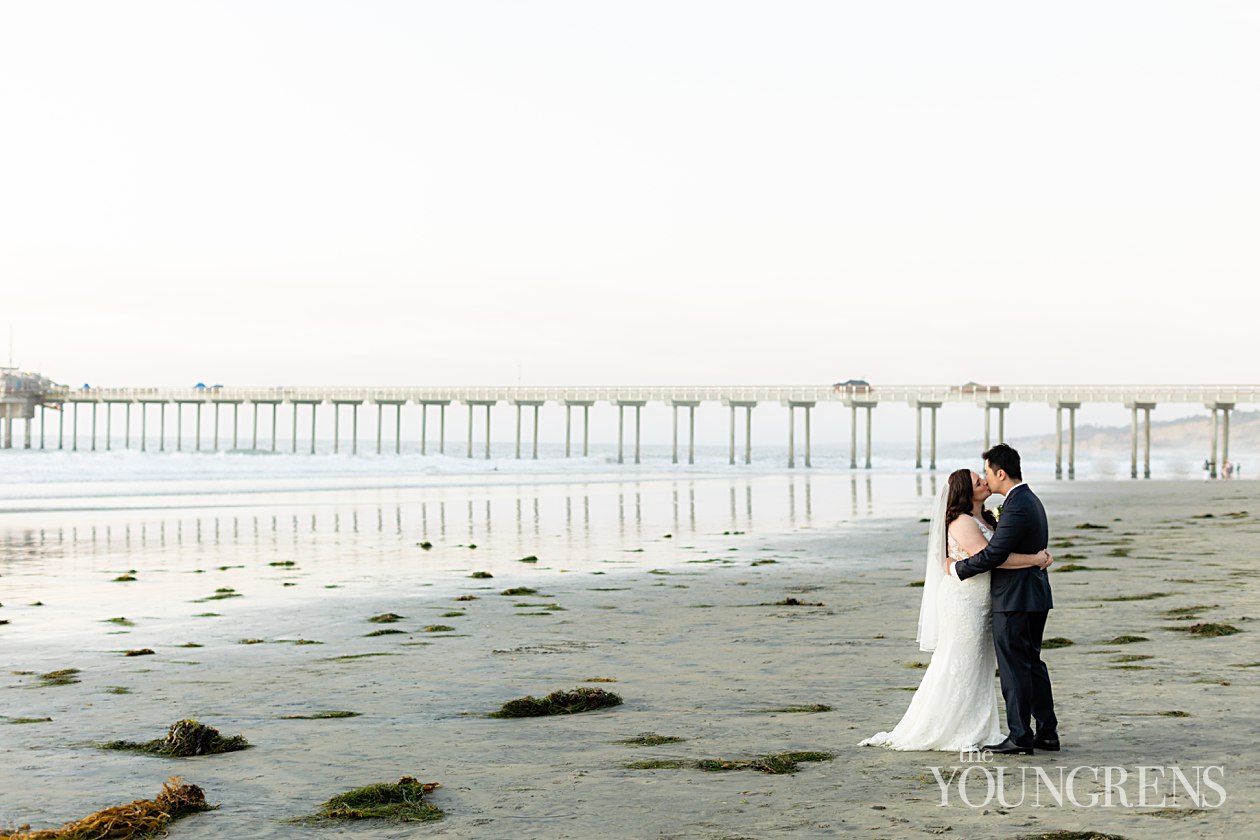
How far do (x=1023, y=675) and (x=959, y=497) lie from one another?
940 millimetres

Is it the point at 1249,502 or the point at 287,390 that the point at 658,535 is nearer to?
the point at 1249,502

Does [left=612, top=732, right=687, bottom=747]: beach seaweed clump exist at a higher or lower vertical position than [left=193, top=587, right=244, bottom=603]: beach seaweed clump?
higher

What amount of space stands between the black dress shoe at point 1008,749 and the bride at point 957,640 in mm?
53

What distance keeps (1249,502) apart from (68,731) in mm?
30192

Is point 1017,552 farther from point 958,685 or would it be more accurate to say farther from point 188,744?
point 188,744

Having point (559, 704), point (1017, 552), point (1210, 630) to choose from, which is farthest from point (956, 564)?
point (1210, 630)

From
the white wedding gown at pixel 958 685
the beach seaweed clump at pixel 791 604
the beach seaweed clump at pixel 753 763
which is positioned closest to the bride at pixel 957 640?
the white wedding gown at pixel 958 685

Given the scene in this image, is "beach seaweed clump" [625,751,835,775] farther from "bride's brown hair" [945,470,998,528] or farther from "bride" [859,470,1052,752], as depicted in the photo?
"bride's brown hair" [945,470,998,528]

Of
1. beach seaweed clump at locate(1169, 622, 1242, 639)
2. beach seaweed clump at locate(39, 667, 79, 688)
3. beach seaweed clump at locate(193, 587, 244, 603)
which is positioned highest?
beach seaweed clump at locate(1169, 622, 1242, 639)

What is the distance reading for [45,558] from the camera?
1684 centimetres

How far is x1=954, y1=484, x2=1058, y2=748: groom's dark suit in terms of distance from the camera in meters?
6.13

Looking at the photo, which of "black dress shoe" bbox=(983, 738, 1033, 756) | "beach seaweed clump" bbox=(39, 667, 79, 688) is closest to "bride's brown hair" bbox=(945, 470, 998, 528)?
"black dress shoe" bbox=(983, 738, 1033, 756)

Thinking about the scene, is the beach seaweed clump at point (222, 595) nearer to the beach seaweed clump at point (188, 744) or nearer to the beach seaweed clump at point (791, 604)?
the beach seaweed clump at point (791, 604)

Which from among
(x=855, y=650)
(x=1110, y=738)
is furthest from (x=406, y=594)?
(x=1110, y=738)
